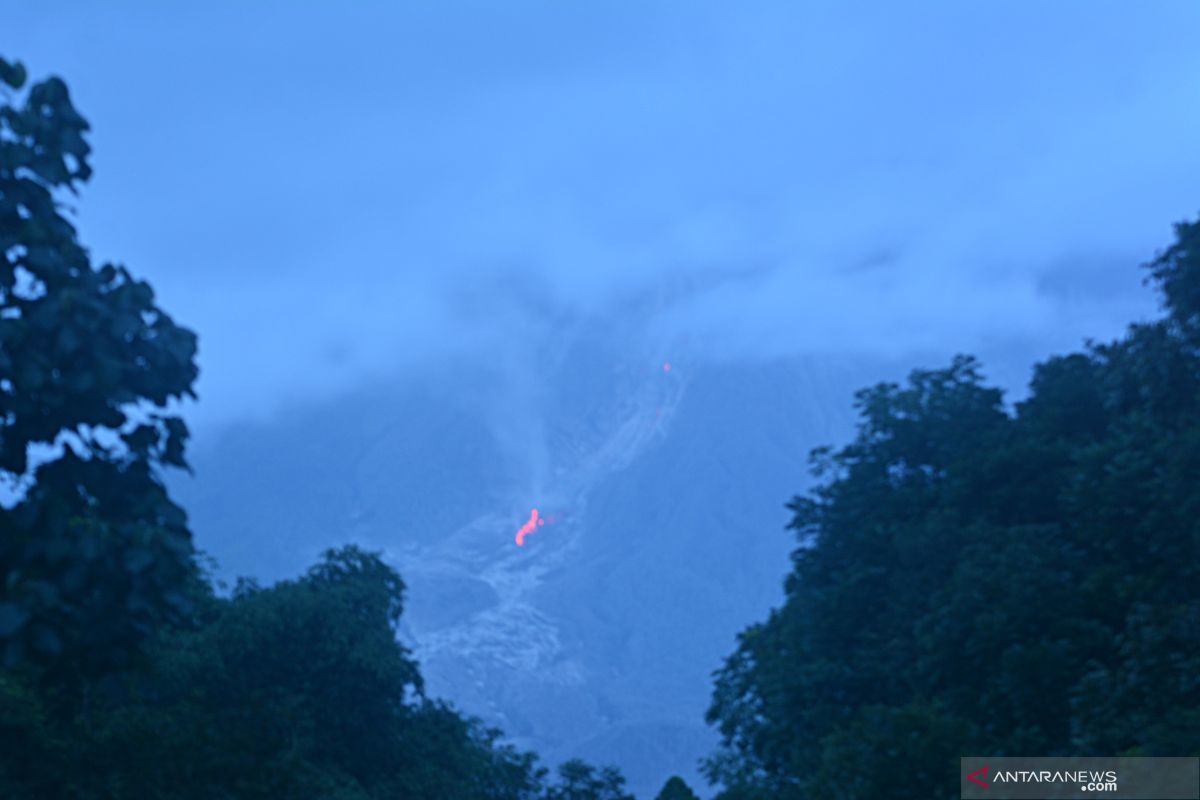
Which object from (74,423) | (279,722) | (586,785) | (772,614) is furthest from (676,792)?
(74,423)

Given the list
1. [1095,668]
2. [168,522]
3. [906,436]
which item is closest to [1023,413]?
[906,436]

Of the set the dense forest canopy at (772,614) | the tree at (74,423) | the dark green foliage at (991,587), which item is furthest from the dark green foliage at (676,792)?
the tree at (74,423)

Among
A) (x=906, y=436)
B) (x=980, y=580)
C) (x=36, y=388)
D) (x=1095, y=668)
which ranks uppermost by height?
(x=906, y=436)

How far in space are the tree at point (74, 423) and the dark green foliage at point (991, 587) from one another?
30.2 feet

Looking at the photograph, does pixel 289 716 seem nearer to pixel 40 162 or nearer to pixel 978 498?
pixel 978 498

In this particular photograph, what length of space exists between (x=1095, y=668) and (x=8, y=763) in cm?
1541

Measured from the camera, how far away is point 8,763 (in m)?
17.1

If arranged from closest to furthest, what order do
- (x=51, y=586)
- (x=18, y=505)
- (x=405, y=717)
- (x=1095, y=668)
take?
(x=51, y=586), (x=18, y=505), (x=1095, y=668), (x=405, y=717)

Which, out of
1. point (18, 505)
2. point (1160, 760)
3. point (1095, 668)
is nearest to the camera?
point (18, 505)

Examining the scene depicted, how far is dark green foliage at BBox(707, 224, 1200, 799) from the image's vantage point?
14547mm

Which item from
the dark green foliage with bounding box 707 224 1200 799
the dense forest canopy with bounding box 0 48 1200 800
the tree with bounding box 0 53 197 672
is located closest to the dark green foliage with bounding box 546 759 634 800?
the dense forest canopy with bounding box 0 48 1200 800

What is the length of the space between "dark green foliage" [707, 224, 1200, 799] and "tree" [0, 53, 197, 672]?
30.2 feet

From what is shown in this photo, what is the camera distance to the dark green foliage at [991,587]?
1455cm

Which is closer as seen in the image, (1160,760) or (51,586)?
(51,586)
